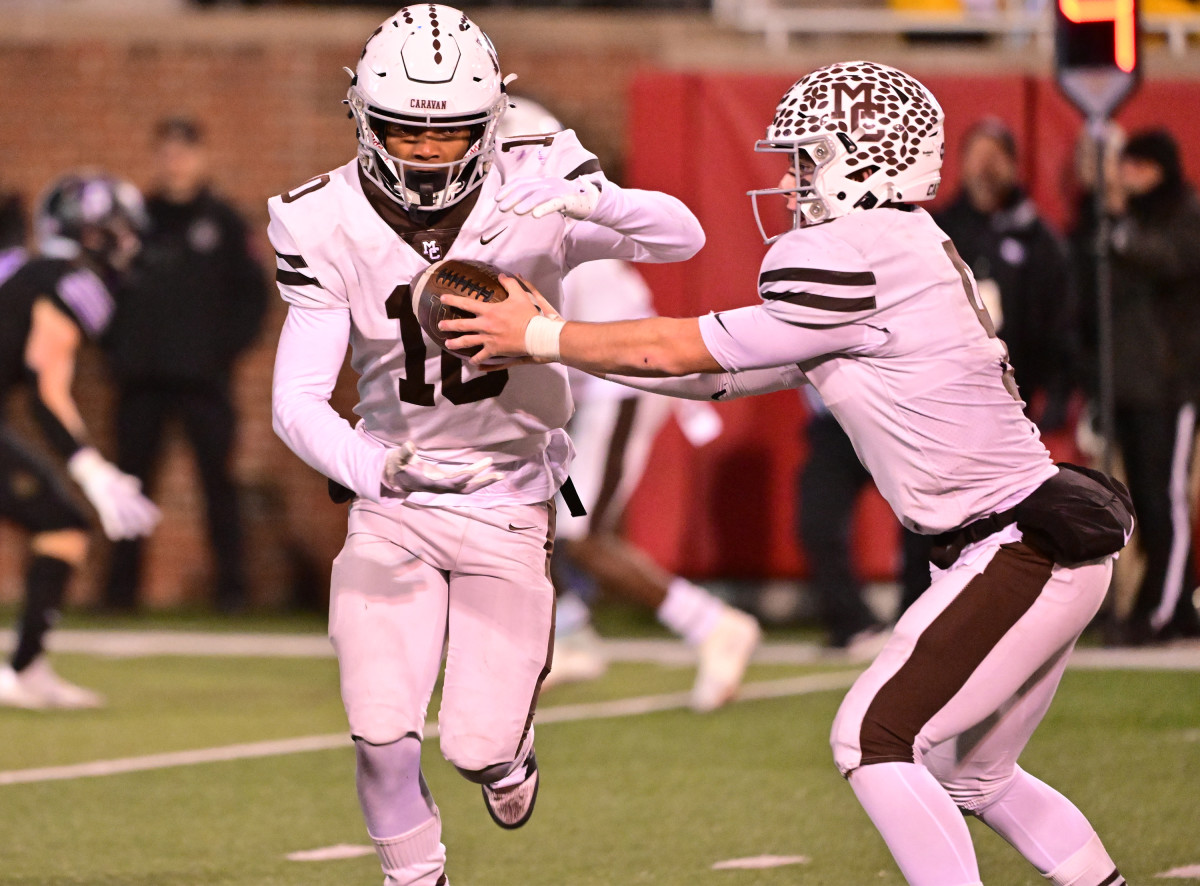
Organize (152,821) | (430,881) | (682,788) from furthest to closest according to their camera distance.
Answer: (682,788)
(152,821)
(430,881)

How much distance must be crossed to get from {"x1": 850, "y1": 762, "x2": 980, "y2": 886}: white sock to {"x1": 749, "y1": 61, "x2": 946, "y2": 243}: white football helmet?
1.06 meters

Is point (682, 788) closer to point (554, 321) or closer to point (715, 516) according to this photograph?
point (554, 321)

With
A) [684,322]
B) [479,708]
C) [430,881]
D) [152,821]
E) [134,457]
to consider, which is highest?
[684,322]

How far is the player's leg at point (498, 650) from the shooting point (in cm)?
395

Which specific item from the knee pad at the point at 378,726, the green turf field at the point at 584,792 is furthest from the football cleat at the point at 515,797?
the green turf field at the point at 584,792

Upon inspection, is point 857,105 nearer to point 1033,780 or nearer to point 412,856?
point 1033,780

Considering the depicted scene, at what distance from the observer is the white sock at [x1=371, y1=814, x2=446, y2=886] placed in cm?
391

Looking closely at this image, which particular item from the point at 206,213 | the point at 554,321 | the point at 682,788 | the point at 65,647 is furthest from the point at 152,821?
the point at 206,213

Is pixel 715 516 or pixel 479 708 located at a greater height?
pixel 479 708

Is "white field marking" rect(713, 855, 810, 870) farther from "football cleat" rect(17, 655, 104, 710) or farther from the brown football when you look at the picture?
"football cleat" rect(17, 655, 104, 710)

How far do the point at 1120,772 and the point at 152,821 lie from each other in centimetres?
285

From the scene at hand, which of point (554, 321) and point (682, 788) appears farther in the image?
point (682, 788)

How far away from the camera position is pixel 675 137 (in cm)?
935

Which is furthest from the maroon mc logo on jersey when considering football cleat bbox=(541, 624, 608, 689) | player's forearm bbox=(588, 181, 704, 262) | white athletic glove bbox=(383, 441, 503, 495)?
football cleat bbox=(541, 624, 608, 689)
